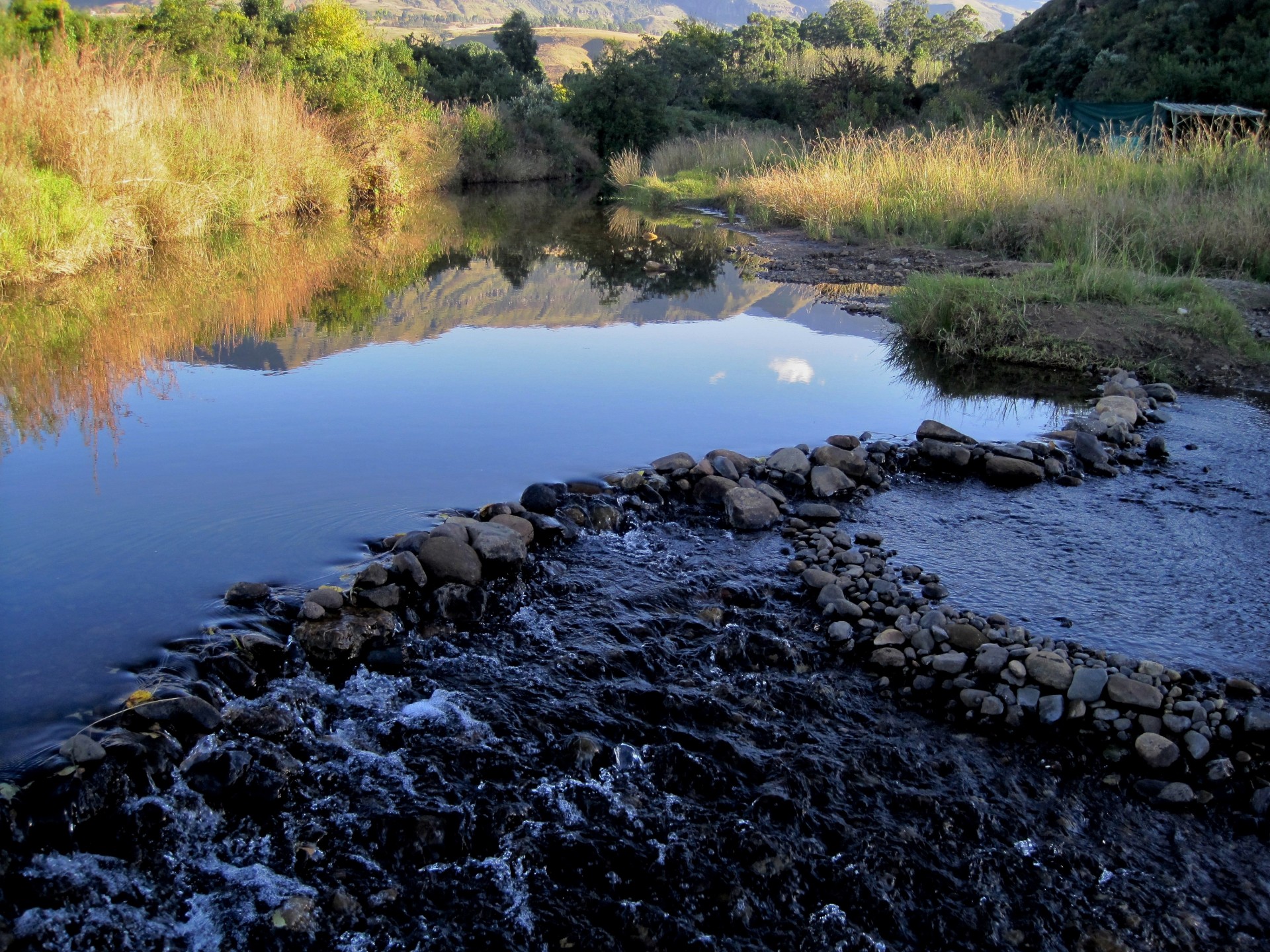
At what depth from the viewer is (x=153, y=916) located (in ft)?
7.55

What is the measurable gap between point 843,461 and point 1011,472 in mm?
988

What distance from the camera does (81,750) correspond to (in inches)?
106

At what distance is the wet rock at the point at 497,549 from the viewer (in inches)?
161

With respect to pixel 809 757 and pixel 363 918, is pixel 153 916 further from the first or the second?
pixel 809 757

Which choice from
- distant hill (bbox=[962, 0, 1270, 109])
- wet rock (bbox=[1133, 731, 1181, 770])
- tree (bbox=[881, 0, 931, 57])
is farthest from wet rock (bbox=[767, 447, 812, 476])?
tree (bbox=[881, 0, 931, 57])

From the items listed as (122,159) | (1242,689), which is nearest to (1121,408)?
(1242,689)

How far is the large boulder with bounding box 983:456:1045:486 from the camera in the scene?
17.7 feet

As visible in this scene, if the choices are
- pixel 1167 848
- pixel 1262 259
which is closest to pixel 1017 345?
pixel 1262 259

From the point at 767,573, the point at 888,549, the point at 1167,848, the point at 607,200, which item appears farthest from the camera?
the point at 607,200

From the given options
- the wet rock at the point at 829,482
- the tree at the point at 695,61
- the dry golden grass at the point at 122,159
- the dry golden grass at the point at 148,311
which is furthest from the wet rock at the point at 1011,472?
the tree at the point at 695,61

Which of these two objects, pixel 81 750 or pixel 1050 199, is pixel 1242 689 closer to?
pixel 81 750

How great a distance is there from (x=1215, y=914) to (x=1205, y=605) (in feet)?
6.27

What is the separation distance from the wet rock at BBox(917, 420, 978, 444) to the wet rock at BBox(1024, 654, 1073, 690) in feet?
8.49

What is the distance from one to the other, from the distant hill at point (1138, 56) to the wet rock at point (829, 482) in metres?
21.7
